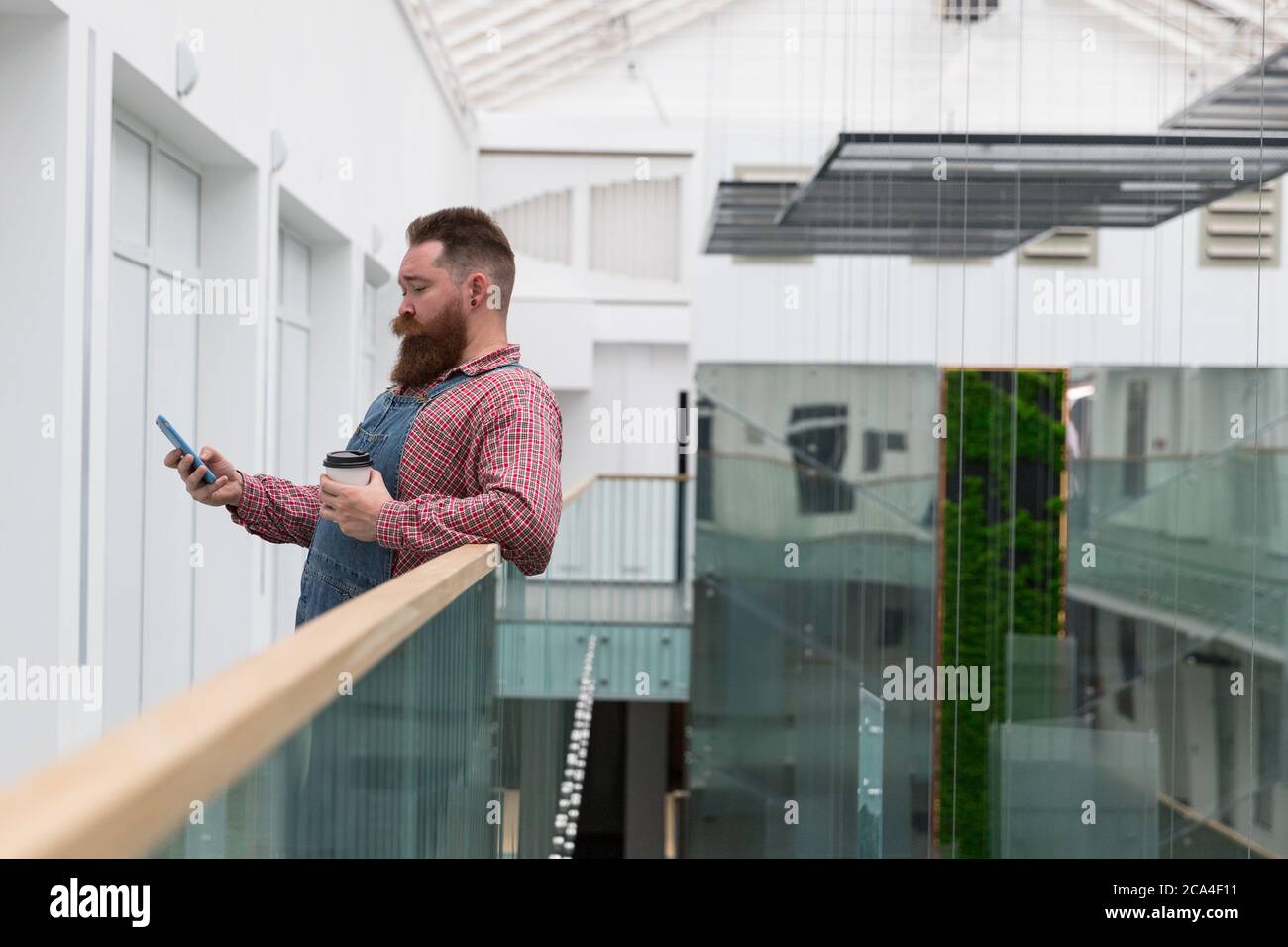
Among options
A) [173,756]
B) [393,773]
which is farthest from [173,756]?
[393,773]

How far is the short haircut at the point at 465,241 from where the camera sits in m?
2.43

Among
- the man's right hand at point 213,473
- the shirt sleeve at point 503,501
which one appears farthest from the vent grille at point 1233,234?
the man's right hand at point 213,473

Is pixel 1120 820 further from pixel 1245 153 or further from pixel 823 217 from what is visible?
pixel 823 217

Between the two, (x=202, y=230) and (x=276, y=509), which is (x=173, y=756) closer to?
(x=276, y=509)

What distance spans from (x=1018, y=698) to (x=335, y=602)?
6383mm

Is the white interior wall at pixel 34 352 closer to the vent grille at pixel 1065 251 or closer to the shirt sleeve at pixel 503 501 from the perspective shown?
the shirt sleeve at pixel 503 501

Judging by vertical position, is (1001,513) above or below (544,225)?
below

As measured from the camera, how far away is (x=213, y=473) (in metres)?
2.41

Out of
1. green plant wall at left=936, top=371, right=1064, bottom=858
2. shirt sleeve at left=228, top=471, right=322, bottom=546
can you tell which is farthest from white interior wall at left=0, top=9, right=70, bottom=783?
green plant wall at left=936, top=371, right=1064, bottom=858

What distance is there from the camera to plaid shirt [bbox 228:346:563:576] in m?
2.20

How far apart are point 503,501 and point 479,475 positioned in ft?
0.42

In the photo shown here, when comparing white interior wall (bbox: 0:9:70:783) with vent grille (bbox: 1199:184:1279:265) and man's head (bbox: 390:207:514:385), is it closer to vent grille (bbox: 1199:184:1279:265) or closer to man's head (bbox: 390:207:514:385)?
man's head (bbox: 390:207:514:385)

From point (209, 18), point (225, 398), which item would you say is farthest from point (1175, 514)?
point (209, 18)
